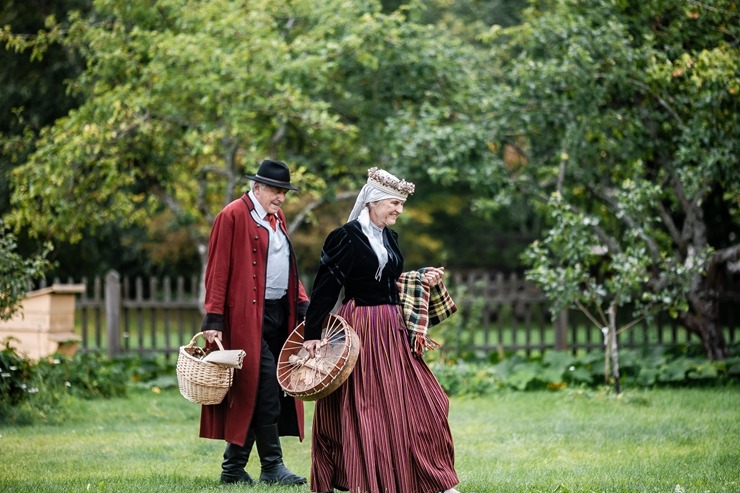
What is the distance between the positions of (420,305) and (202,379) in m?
1.28

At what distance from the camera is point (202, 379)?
523 centimetres

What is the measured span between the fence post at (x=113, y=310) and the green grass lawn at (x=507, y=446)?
2.71 metres

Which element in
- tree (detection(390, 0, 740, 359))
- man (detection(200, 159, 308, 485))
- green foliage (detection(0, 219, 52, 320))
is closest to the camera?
man (detection(200, 159, 308, 485))

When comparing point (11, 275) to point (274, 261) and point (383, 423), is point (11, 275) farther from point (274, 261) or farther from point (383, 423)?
point (383, 423)

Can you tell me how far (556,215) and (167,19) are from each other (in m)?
5.24

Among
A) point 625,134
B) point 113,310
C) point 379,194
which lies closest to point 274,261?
point 379,194

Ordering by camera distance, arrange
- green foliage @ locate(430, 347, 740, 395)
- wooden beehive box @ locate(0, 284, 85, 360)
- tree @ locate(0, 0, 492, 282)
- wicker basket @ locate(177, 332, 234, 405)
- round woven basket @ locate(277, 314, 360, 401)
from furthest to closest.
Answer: wooden beehive box @ locate(0, 284, 85, 360), tree @ locate(0, 0, 492, 282), green foliage @ locate(430, 347, 740, 395), wicker basket @ locate(177, 332, 234, 405), round woven basket @ locate(277, 314, 360, 401)

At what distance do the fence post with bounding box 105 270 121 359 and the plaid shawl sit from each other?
7684mm

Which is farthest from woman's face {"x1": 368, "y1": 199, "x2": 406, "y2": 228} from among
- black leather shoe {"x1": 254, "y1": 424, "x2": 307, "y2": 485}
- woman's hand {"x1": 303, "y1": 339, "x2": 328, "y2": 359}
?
black leather shoe {"x1": 254, "y1": 424, "x2": 307, "y2": 485}

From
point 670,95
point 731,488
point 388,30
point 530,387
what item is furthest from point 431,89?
point 731,488

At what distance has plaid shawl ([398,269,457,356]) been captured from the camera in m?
4.98

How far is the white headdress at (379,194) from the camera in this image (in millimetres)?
4973

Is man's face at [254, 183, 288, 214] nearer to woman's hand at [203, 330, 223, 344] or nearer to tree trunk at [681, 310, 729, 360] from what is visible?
woman's hand at [203, 330, 223, 344]

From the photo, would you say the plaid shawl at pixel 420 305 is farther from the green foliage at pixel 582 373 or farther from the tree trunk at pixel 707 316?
the tree trunk at pixel 707 316
